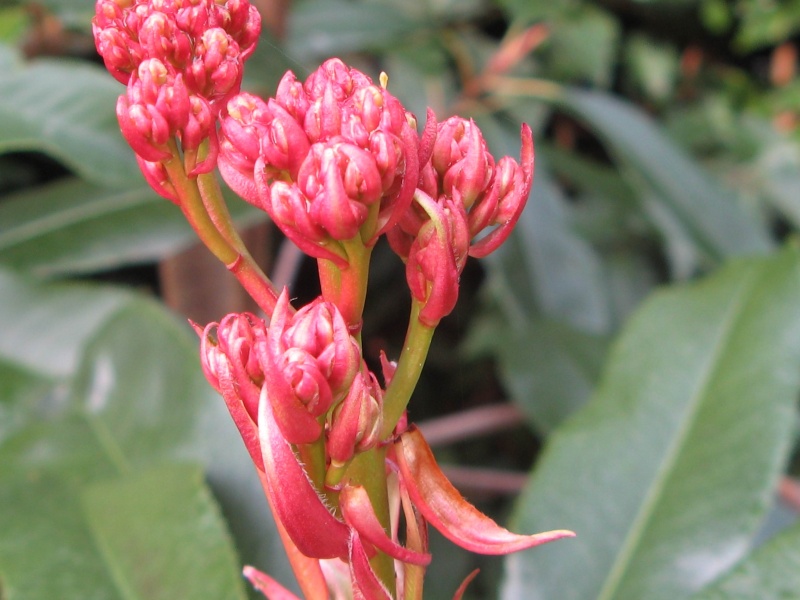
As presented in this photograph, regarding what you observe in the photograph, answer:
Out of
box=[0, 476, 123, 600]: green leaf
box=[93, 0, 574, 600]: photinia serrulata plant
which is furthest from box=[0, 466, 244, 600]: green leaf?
box=[93, 0, 574, 600]: photinia serrulata plant

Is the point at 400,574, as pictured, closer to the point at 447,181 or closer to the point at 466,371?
the point at 447,181

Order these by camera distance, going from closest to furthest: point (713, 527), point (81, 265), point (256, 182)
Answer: point (256, 182)
point (713, 527)
point (81, 265)

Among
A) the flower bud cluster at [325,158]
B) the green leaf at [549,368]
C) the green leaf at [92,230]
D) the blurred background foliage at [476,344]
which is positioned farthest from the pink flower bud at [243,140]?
the green leaf at [549,368]

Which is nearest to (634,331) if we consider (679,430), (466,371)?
(679,430)

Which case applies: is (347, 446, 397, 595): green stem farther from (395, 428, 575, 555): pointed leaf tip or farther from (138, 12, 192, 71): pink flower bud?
(138, 12, 192, 71): pink flower bud

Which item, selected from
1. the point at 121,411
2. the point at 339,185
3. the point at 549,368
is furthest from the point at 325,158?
the point at 549,368

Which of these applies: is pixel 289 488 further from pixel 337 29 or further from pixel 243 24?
pixel 337 29
